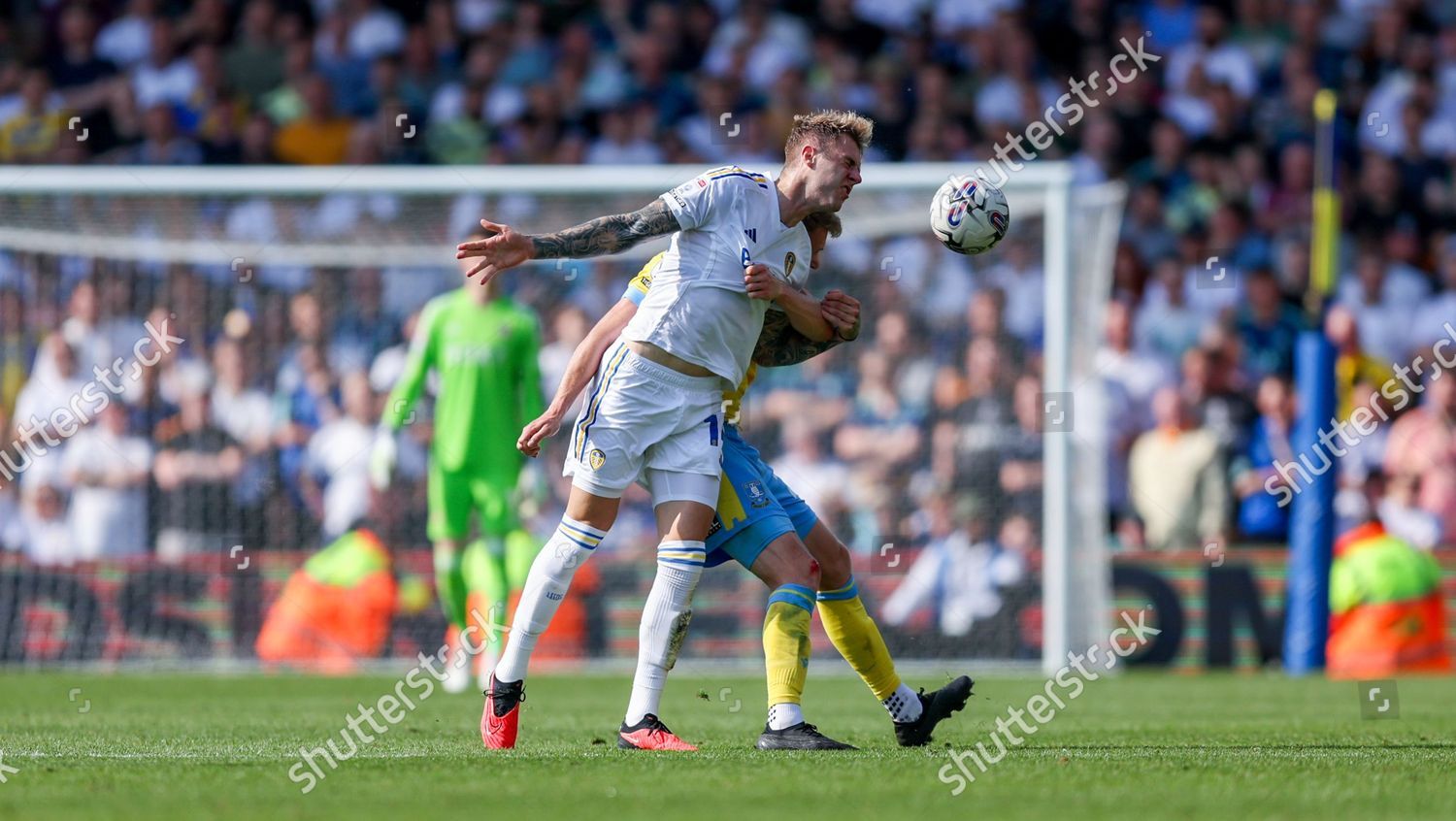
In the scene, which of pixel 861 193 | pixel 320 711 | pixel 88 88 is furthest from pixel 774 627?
pixel 88 88

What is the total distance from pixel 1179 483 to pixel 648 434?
849cm

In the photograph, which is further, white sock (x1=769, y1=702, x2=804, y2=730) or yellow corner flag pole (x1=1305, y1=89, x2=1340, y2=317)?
yellow corner flag pole (x1=1305, y1=89, x2=1340, y2=317)

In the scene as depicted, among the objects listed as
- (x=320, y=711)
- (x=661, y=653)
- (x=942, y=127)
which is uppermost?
(x=942, y=127)

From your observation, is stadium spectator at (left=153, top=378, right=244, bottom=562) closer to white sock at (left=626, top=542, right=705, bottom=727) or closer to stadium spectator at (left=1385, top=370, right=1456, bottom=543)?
white sock at (left=626, top=542, right=705, bottom=727)

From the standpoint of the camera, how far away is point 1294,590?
44.5ft

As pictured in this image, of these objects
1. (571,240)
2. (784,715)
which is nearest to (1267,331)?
(784,715)

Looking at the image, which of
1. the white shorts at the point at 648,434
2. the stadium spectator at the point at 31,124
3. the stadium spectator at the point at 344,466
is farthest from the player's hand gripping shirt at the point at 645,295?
the stadium spectator at the point at 31,124

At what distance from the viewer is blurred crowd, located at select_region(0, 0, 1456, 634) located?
1420 centimetres

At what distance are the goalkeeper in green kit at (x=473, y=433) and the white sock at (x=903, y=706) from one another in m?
4.82

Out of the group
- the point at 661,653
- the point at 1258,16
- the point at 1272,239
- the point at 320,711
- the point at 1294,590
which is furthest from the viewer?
the point at 1258,16

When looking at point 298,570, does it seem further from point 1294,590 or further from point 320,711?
point 1294,590

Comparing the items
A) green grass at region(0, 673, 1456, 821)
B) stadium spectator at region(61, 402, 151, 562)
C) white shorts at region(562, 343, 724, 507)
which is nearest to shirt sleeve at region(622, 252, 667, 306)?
white shorts at region(562, 343, 724, 507)

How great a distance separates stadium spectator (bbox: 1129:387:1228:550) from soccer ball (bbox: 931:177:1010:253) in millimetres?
7674

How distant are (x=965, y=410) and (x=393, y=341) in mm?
4359
